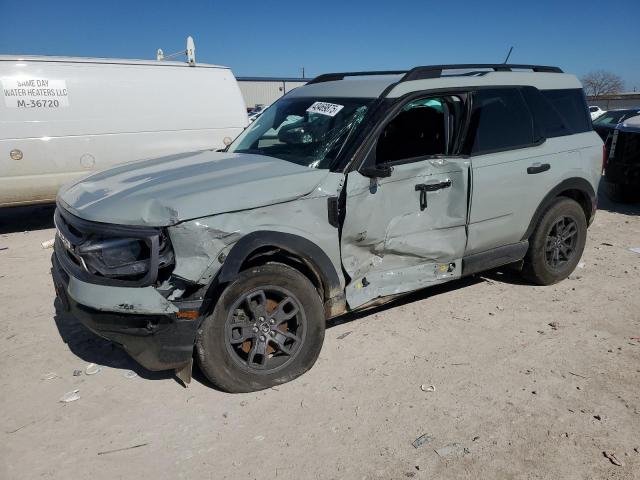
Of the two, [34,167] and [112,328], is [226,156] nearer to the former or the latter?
[112,328]

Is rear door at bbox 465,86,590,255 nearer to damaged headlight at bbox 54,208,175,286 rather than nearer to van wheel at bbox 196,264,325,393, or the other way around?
van wheel at bbox 196,264,325,393

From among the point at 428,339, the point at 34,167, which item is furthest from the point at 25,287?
the point at 428,339

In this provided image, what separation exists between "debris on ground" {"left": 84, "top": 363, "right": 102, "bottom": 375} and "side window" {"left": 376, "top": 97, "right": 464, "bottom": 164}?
98.7 inches

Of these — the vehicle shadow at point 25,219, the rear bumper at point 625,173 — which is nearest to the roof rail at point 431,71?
the rear bumper at point 625,173

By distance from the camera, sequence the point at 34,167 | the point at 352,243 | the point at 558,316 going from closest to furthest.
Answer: the point at 352,243 → the point at 558,316 → the point at 34,167

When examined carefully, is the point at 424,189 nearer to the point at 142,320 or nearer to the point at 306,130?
the point at 306,130

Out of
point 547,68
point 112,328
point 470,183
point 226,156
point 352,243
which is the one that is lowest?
point 112,328

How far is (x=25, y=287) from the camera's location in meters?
5.03

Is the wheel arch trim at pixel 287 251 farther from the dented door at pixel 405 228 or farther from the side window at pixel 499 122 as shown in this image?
the side window at pixel 499 122

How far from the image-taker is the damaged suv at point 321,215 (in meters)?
2.83

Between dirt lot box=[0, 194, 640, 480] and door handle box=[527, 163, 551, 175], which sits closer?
dirt lot box=[0, 194, 640, 480]

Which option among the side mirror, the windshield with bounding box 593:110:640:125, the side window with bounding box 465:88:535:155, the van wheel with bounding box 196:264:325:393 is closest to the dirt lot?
the van wheel with bounding box 196:264:325:393

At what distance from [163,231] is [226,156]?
1379 mm

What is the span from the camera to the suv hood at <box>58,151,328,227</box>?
2.83m
